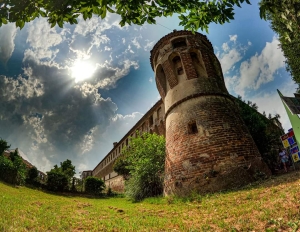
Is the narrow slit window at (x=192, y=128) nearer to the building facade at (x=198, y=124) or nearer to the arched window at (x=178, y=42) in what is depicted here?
the building facade at (x=198, y=124)

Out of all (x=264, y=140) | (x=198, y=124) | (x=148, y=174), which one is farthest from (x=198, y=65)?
(x=148, y=174)

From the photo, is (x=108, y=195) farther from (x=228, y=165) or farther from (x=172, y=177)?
(x=228, y=165)

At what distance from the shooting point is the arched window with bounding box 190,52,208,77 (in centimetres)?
1157

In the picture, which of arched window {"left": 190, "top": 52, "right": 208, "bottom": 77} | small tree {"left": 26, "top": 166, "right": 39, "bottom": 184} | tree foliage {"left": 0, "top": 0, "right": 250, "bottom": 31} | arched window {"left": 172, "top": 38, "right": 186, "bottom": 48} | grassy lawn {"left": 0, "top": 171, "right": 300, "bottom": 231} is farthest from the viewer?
small tree {"left": 26, "top": 166, "right": 39, "bottom": 184}

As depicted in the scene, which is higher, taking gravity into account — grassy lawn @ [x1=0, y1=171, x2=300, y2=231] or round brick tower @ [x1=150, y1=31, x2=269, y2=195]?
round brick tower @ [x1=150, y1=31, x2=269, y2=195]

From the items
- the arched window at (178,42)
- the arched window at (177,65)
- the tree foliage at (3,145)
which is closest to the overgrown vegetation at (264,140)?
the arched window at (177,65)

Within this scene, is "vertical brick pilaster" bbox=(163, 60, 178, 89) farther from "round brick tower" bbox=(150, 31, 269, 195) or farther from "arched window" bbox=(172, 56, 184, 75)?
"arched window" bbox=(172, 56, 184, 75)

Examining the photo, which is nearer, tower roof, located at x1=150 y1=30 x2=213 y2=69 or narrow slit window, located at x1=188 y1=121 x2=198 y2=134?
narrow slit window, located at x1=188 y1=121 x2=198 y2=134

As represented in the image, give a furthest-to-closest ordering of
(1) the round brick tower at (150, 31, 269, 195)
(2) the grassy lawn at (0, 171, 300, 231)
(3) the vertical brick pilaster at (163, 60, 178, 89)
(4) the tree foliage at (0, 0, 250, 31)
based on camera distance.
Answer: (3) the vertical brick pilaster at (163, 60, 178, 89) → (1) the round brick tower at (150, 31, 269, 195) → (2) the grassy lawn at (0, 171, 300, 231) → (4) the tree foliage at (0, 0, 250, 31)

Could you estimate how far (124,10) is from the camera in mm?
3660

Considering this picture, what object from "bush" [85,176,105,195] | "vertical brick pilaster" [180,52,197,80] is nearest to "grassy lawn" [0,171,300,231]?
"vertical brick pilaster" [180,52,197,80]

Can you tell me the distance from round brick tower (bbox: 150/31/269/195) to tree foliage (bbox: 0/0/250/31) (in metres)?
6.21

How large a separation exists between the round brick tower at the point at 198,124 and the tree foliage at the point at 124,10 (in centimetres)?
621

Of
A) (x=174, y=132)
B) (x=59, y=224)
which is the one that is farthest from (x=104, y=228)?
(x=174, y=132)
